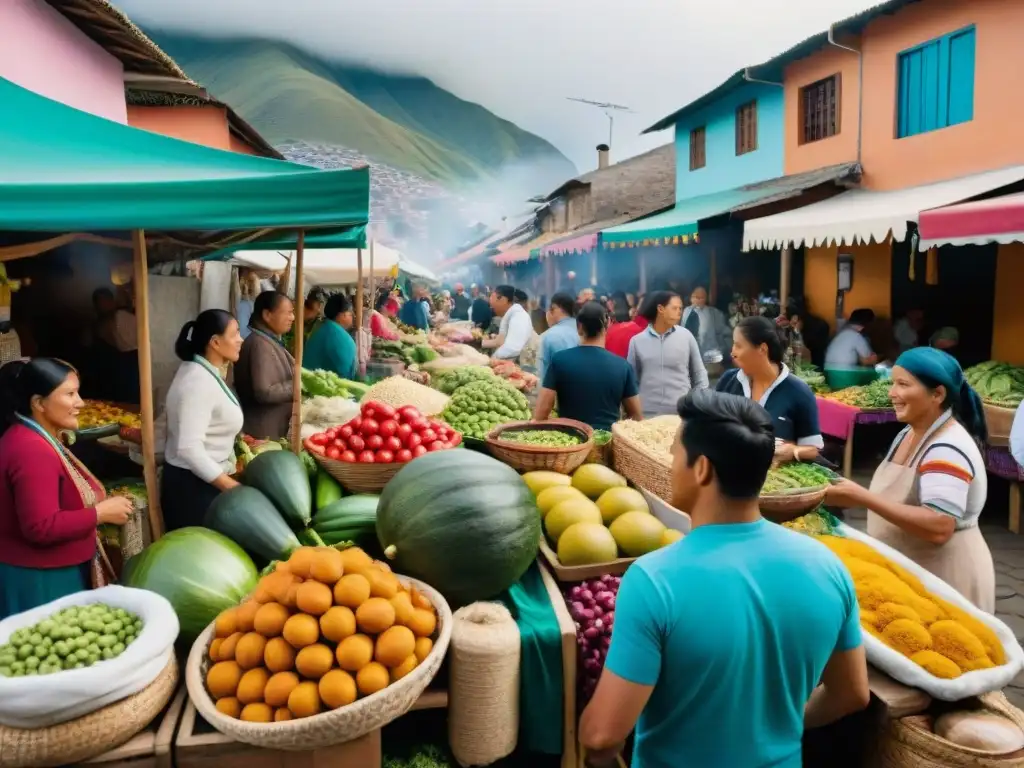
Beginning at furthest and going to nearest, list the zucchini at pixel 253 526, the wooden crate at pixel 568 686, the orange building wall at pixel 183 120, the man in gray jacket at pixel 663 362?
the orange building wall at pixel 183 120 → the man in gray jacket at pixel 663 362 → the zucchini at pixel 253 526 → the wooden crate at pixel 568 686

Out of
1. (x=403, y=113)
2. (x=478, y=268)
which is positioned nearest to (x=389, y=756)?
(x=478, y=268)

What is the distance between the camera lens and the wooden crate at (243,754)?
1972 mm

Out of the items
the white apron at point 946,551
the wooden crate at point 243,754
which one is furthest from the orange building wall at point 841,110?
the wooden crate at point 243,754

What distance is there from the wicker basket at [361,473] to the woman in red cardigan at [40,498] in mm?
858

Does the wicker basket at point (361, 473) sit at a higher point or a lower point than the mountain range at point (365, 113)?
lower

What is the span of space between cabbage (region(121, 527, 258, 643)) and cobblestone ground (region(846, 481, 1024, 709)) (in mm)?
3861

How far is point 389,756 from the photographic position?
8.07 feet

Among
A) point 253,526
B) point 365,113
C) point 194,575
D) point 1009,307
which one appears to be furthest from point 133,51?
point 365,113

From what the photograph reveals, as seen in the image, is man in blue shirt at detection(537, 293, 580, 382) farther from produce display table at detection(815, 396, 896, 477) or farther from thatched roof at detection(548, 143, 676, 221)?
thatched roof at detection(548, 143, 676, 221)

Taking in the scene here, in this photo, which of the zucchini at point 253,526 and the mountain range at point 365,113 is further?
the mountain range at point 365,113

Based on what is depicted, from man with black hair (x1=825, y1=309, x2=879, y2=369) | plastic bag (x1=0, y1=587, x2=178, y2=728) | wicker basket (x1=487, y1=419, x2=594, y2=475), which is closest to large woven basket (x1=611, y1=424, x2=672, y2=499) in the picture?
wicker basket (x1=487, y1=419, x2=594, y2=475)

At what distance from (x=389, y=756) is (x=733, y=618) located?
4.87 ft

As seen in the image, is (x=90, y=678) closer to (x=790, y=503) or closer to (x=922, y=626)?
(x=790, y=503)

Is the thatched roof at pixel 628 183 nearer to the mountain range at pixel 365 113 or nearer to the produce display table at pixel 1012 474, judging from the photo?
the produce display table at pixel 1012 474
